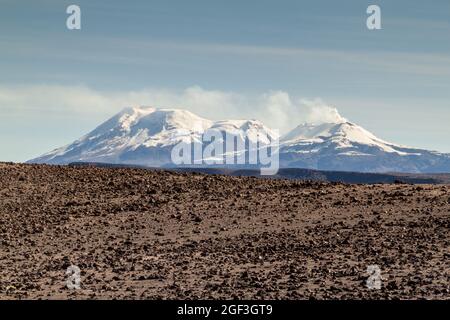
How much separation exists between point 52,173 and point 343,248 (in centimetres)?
2476

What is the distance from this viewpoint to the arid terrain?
22.4 metres

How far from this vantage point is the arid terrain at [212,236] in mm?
22422

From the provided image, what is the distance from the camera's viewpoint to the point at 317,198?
125ft

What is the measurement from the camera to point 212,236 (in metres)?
31.8

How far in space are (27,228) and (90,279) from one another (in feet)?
36.8

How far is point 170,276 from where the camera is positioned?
79.6 feet

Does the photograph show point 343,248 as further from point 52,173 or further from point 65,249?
point 52,173

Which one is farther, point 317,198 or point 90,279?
point 317,198
